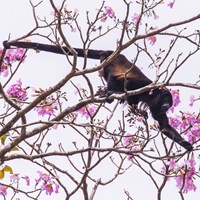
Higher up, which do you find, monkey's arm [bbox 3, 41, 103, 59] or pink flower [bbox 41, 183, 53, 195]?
monkey's arm [bbox 3, 41, 103, 59]

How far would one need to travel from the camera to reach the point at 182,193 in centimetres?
586

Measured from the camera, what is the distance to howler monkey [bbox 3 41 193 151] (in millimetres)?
7180

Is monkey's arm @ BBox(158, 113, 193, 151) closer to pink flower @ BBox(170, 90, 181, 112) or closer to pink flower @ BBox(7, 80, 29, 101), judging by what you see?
pink flower @ BBox(170, 90, 181, 112)

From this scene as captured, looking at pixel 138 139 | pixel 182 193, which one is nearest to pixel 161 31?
pixel 138 139

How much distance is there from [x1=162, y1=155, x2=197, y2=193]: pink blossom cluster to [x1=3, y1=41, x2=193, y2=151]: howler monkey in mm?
717

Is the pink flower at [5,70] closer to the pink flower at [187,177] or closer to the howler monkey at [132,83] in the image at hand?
the howler monkey at [132,83]

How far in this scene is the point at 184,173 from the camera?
19.8 ft

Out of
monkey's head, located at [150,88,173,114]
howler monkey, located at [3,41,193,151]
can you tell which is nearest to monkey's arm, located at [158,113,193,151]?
howler monkey, located at [3,41,193,151]

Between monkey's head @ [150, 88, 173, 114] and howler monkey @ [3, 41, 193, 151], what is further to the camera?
monkey's head @ [150, 88, 173, 114]

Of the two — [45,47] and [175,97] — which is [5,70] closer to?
[45,47]

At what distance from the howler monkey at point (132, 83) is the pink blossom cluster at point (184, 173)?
2.35 feet

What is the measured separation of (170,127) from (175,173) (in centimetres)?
195

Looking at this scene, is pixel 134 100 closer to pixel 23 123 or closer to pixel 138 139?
pixel 138 139

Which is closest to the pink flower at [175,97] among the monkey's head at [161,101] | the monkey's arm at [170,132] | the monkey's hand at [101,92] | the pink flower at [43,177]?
the monkey's head at [161,101]
